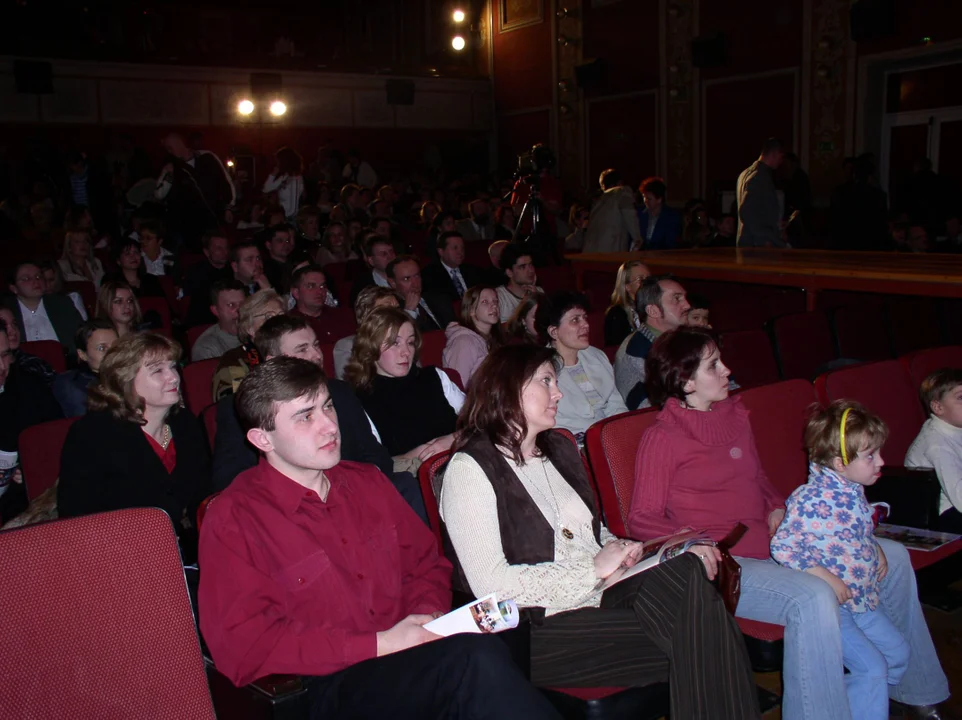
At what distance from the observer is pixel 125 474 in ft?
8.17

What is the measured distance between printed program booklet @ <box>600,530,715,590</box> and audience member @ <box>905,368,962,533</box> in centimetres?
116

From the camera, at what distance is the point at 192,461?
8.77ft

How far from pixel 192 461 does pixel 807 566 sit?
6.06 feet

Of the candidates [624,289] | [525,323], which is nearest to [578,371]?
[525,323]

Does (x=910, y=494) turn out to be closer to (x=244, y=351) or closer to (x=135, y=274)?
(x=244, y=351)

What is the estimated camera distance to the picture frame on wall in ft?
48.0

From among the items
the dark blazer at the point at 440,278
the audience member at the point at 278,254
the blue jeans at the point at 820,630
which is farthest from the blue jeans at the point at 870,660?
the audience member at the point at 278,254

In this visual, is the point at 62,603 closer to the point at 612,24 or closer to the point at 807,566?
the point at 807,566

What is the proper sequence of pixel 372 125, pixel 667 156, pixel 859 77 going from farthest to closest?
pixel 372 125, pixel 667 156, pixel 859 77

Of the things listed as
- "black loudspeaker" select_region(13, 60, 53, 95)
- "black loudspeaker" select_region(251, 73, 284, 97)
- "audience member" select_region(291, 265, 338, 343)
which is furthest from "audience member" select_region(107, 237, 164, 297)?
"black loudspeaker" select_region(251, 73, 284, 97)

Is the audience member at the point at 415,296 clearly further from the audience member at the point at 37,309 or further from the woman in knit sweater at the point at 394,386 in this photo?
the audience member at the point at 37,309

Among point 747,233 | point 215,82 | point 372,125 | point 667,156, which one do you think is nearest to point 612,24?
point 667,156

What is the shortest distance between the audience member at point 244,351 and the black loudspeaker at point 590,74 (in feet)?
37.0

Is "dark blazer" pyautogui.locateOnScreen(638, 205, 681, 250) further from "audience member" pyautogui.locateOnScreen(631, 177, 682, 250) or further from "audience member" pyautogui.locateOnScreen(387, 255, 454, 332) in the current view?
"audience member" pyautogui.locateOnScreen(387, 255, 454, 332)
